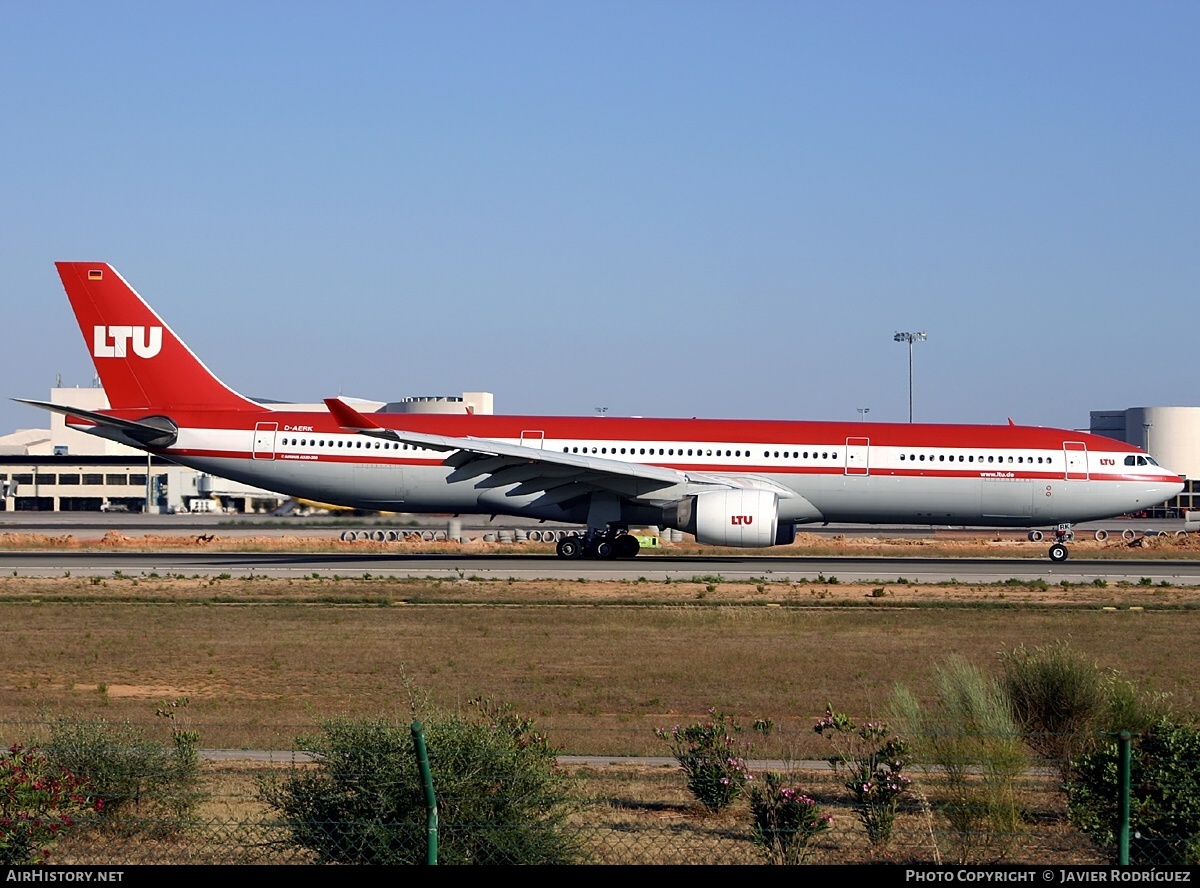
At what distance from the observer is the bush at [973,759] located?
34.0 ft

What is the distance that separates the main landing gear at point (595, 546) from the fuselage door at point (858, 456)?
22.5ft

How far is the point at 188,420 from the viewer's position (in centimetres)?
3684

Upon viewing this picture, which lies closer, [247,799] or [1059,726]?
[247,799]

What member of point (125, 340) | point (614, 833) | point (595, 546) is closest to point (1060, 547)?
point (595, 546)

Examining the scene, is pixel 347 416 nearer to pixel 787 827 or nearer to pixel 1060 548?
pixel 1060 548

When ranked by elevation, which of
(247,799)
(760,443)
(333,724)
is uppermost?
(760,443)

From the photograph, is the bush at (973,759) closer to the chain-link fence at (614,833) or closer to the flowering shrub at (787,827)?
the chain-link fence at (614,833)

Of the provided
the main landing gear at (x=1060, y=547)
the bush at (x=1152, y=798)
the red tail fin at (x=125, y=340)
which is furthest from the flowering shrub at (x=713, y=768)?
the main landing gear at (x=1060, y=547)

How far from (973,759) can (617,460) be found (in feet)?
85.3

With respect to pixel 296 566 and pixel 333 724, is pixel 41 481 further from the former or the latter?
pixel 333 724

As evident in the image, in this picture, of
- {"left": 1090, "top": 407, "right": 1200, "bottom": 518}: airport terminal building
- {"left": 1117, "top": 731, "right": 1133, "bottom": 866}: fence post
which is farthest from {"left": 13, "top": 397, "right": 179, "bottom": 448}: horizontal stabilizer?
{"left": 1090, "top": 407, "right": 1200, "bottom": 518}: airport terminal building

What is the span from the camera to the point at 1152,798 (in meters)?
9.80
